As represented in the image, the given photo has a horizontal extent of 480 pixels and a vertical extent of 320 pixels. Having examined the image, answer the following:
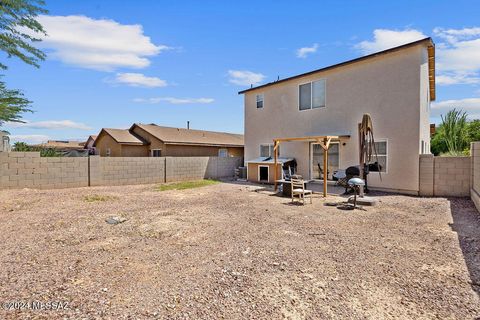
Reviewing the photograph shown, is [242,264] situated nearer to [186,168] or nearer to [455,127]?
[186,168]

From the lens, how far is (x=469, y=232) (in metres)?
5.21

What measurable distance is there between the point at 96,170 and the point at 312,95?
11134mm

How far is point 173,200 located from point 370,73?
9.51 metres

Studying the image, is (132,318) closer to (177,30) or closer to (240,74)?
(177,30)

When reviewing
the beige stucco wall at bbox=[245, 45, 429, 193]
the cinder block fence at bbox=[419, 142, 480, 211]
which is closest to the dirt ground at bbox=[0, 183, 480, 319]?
the cinder block fence at bbox=[419, 142, 480, 211]

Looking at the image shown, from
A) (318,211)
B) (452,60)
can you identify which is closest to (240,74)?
(452,60)

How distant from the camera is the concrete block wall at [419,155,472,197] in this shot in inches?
346

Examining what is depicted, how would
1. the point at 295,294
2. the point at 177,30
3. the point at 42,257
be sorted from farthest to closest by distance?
the point at 177,30 → the point at 42,257 → the point at 295,294

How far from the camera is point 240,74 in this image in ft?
60.6

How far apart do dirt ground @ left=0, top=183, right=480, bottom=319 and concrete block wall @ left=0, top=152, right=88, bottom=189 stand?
375cm

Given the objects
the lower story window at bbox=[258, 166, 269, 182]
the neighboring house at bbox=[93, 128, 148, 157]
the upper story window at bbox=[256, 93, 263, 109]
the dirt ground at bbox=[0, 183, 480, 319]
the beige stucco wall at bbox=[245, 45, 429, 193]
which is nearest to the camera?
the dirt ground at bbox=[0, 183, 480, 319]

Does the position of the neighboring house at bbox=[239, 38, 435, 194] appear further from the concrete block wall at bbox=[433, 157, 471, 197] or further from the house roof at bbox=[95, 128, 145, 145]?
the house roof at bbox=[95, 128, 145, 145]

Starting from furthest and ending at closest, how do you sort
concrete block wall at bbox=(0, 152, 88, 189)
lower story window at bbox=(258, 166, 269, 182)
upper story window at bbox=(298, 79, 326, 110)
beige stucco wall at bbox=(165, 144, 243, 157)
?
beige stucco wall at bbox=(165, 144, 243, 157) → lower story window at bbox=(258, 166, 269, 182) → upper story window at bbox=(298, 79, 326, 110) → concrete block wall at bbox=(0, 152, 88, 189)

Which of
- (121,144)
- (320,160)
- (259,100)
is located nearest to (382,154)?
(320,160)
